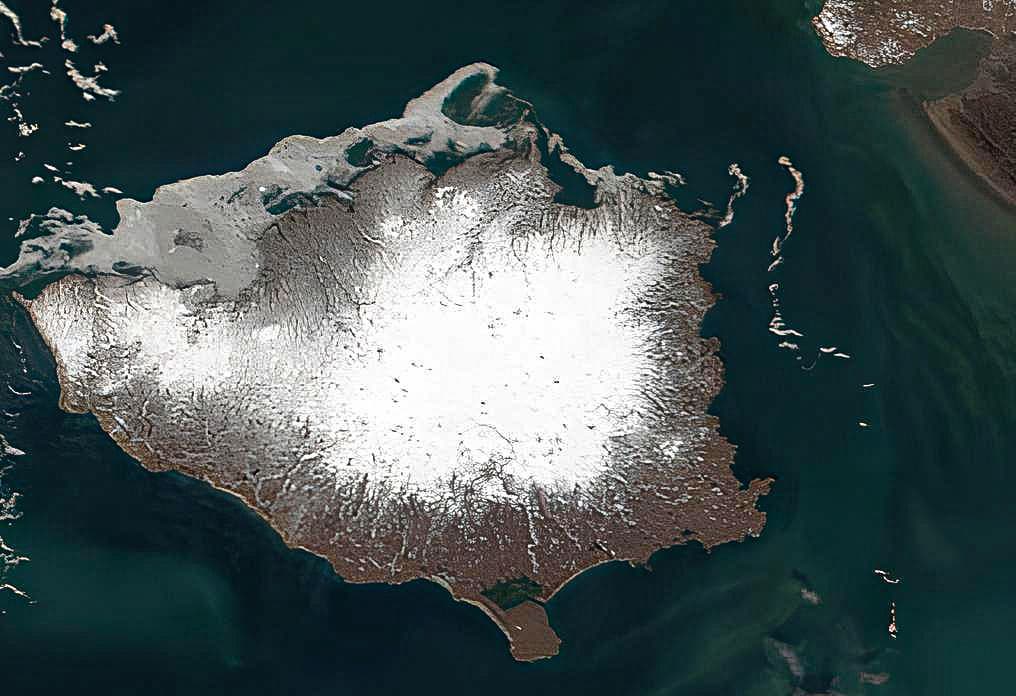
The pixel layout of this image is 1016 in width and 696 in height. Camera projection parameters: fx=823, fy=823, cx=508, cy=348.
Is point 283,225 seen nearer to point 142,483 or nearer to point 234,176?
point 234,176

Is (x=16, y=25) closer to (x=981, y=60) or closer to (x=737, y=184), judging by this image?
(x=737, y=184)

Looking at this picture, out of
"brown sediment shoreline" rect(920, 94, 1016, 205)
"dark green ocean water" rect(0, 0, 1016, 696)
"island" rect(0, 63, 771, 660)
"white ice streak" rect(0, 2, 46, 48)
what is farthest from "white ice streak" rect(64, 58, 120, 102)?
"brown sediment shoreline" rect(920, 94, 1016, 205)

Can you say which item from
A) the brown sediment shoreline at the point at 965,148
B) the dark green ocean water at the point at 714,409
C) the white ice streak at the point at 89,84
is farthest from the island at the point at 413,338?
the brown sediment shoreline at the point at 965,148

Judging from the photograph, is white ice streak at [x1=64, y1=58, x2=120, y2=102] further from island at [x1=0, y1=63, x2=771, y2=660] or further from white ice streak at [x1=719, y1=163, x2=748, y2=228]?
white ice streak at [x1=719, y1=163, x2=748, y2=228]

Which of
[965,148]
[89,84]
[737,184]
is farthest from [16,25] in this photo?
[965,148]

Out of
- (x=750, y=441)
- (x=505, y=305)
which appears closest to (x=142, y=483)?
(x=505, y=305)

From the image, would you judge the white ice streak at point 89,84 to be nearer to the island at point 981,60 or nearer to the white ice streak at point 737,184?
the white ice streak at point 737,184

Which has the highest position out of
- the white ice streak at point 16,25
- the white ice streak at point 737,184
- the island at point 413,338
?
the white ice streak at point 737,184
